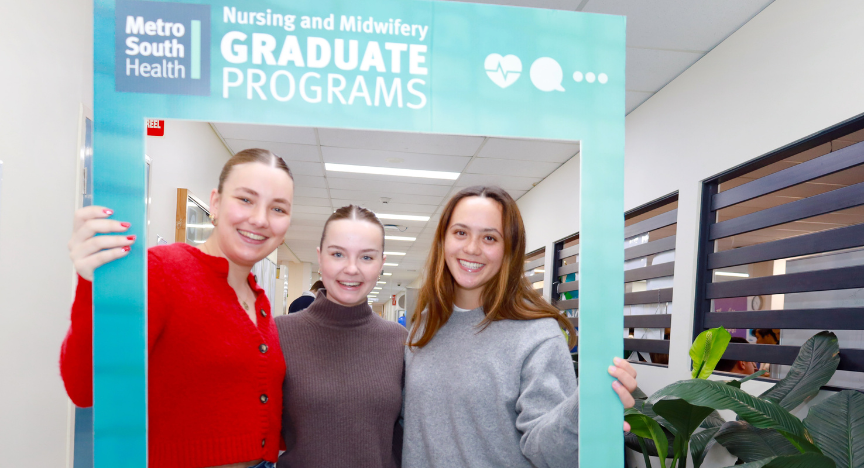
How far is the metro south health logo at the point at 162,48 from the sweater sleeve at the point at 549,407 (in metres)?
0.87

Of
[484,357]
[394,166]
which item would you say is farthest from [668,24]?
[484,357]

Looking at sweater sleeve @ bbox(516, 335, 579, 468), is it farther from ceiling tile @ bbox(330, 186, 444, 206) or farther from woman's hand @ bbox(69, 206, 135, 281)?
woman's hand @ bbox(69, 206, 135, 281)

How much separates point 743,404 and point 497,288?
4.16 feet

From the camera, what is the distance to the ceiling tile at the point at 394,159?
122 centimetres

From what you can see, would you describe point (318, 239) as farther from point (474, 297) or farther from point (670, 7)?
point (670, 7)

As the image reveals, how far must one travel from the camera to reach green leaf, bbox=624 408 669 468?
8.43 ft

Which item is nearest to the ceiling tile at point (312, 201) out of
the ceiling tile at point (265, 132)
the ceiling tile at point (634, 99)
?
the ceiling tile at point (265, 132)

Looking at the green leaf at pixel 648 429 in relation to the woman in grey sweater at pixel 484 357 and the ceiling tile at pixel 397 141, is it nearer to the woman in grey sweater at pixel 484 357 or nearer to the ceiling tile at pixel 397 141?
the woman in grey sweater at pixel 484 357

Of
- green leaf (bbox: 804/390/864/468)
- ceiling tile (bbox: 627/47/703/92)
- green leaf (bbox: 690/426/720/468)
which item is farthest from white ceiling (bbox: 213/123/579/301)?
ceiling tile (bbox: 627/47/703/92)

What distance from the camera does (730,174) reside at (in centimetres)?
336

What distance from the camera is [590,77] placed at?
3.60 ft

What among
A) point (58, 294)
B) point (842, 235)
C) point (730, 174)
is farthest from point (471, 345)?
point (730, 174)

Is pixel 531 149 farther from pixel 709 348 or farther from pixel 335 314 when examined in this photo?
pixel 709 348

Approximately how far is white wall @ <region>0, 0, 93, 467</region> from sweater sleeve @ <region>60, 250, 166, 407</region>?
1303 mm
